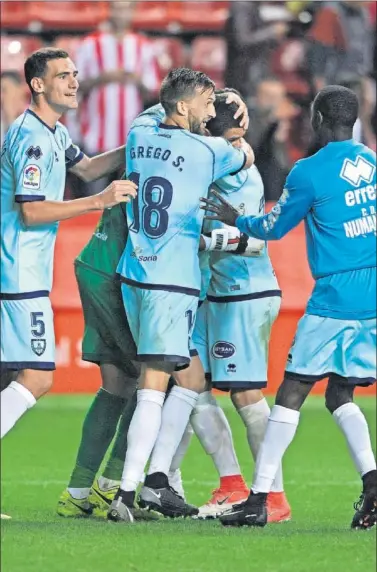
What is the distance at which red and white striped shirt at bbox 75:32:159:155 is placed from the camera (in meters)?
13.7

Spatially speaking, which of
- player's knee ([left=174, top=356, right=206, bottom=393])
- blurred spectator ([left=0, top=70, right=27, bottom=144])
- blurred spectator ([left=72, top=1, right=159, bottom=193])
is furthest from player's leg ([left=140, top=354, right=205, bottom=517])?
blurred spectator ([left=72, top=1, right=159, bottom=193])

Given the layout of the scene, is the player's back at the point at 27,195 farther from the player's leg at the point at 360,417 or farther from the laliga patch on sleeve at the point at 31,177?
the player's leg at the point at 360,417

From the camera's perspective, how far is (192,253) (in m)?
6.84

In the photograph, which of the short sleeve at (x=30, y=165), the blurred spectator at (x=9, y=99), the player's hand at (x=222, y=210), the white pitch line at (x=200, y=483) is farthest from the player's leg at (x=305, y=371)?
the blurred spectator at (x=9, y=99)

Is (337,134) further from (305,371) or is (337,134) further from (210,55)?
(210,55)

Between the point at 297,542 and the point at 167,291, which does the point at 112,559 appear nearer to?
the point at 297,542

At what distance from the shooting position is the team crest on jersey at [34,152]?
672 centimetres

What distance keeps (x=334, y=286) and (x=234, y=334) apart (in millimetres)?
940

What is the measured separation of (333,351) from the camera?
654cm

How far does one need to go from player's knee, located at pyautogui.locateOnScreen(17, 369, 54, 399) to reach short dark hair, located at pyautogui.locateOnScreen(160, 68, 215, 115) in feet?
4.26

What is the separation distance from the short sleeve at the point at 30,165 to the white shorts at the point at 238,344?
45.1 inches

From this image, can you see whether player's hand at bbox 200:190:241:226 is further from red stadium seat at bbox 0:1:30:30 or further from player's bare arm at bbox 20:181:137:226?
red stadium seat at bbox 0:1:30:30

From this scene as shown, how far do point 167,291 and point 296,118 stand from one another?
346 inches

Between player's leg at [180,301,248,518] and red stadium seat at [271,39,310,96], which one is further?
red stadium seat at [271,39,310,96]
